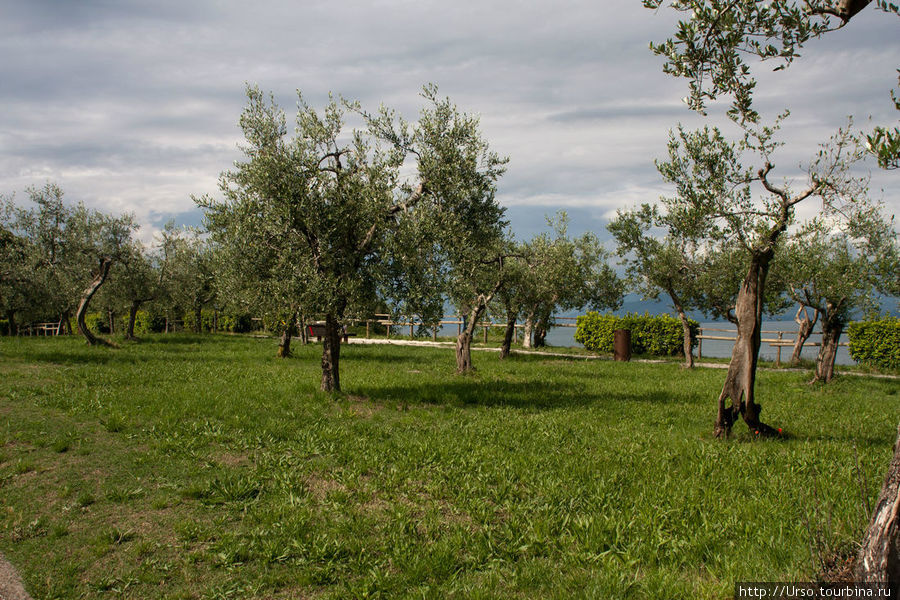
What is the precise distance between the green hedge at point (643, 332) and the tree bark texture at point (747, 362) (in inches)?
824

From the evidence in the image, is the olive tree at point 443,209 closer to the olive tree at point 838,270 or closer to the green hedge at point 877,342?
the olive tree at point 838,270

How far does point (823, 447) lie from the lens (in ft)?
32.3

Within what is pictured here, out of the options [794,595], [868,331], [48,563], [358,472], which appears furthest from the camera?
[868,331]

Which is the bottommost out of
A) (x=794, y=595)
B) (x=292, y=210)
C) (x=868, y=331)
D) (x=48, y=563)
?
(x=48, y=563)

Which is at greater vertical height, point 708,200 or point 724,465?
point 708,200

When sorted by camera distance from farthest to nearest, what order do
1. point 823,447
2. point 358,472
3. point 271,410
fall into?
point 271,410 → point 823,447 → point 358,472

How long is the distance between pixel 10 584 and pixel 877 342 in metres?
31.0

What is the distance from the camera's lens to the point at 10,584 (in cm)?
541

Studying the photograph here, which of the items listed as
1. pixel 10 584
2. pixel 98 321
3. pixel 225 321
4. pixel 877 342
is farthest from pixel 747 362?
pixel 98 321

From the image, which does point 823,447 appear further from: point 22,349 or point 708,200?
point 22,349

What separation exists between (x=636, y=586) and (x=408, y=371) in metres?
15.5

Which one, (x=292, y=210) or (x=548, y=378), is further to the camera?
(x=548, y=378)

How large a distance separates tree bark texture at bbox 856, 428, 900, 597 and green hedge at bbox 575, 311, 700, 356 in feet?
92.2

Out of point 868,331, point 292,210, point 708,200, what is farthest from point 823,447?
point 868,331
